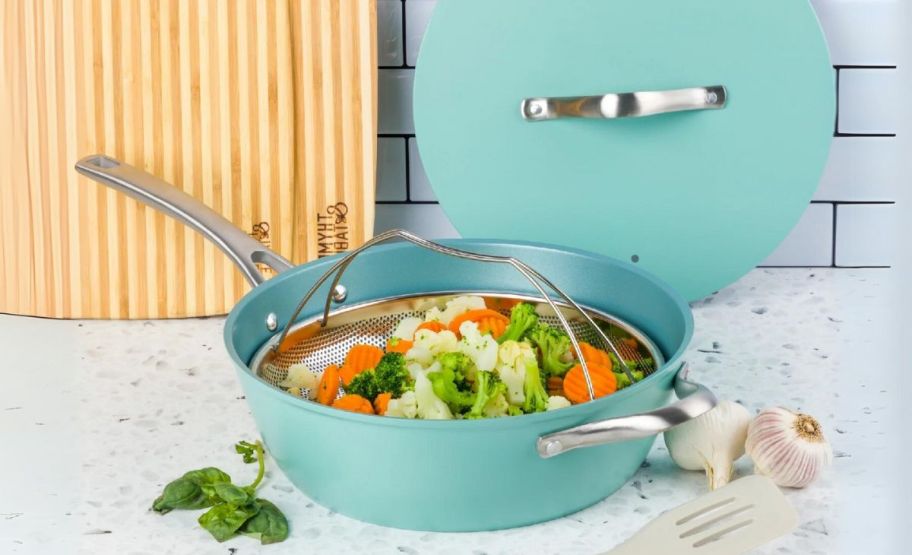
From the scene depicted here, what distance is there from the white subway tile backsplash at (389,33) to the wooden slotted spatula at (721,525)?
2.38ft

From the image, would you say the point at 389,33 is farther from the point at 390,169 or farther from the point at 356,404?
the point at 356,404

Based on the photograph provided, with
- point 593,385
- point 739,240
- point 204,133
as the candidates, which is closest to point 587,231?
point 739,240

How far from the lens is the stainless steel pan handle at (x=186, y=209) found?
3.92 ft

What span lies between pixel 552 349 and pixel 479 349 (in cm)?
8

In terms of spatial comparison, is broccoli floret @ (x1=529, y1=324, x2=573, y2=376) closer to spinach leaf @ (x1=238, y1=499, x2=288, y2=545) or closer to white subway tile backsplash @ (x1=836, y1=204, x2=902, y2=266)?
spinach leaf @ (x1=238, y1=499, x2=288, y2=545)

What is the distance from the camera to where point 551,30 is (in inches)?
48.8

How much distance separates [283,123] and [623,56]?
0.39m

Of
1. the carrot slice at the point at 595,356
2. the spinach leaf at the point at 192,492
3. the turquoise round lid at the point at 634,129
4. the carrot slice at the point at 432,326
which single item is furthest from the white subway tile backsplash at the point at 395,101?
the spinach leaf at the point at 192,492

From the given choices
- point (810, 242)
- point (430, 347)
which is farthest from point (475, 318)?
point (810, 242)

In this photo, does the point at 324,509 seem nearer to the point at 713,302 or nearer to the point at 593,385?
the point at 593,385

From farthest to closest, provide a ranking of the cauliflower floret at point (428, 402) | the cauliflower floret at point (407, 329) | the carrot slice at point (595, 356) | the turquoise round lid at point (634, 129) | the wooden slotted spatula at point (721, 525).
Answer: the turquoise round lid at point (634, 129) < the cauliflower floret at point (407, 329) < the carrot slice at point (595, 356) < the cauliflower floret at point (428, 402) < the wooden slotted spatula at point (721, 525)

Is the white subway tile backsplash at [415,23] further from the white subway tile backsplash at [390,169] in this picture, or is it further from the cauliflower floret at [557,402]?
the cauliflower floret at [557,402]

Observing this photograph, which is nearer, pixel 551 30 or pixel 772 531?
pixel 772 531

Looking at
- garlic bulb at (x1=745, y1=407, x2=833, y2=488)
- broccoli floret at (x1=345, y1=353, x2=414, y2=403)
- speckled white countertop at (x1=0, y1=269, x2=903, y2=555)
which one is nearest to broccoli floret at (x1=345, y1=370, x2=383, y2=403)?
broccoli floret at (x1=345, y1=353, x2=414, y2=403)
